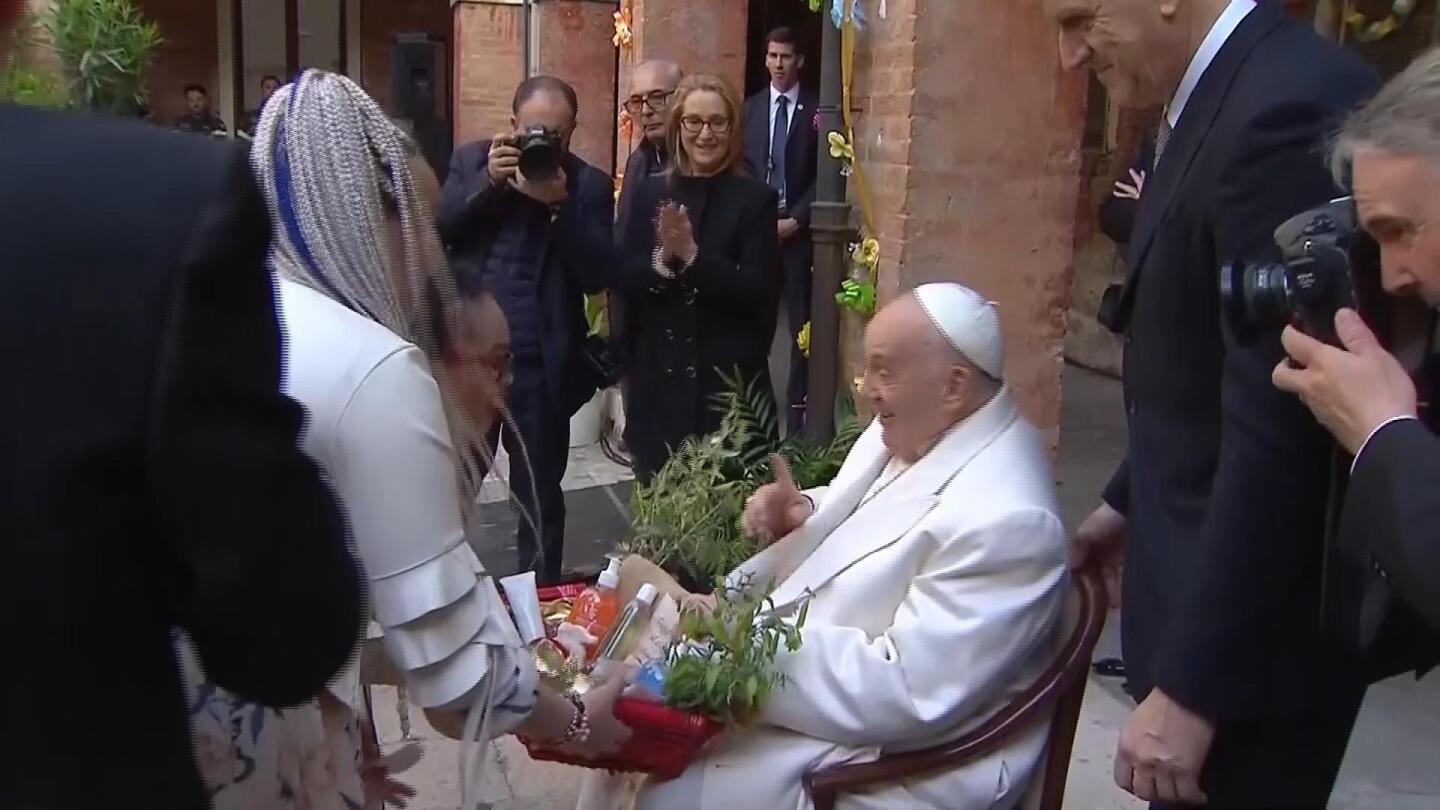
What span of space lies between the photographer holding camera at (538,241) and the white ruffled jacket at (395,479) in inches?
95.8

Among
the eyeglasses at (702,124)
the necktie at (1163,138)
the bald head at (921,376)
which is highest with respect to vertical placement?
the necktie at (1163,138)

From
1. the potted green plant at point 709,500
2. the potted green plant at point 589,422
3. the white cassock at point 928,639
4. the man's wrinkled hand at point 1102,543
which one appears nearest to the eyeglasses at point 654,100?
the potted green plant at point 709,500

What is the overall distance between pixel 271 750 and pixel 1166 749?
110cm

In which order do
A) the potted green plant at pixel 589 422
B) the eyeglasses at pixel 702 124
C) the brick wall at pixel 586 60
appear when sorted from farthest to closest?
the brick wall at pixel 586 60 < the potted green plant at pixel 589 422 < the eyeglasses at pixel 702 124

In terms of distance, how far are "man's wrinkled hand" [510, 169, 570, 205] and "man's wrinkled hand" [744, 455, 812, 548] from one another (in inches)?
65.3

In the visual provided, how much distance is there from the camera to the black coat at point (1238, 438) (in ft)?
5.76

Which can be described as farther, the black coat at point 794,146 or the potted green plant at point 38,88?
the black coat at point 794,146

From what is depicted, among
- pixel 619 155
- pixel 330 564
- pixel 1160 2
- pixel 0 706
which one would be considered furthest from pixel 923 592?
pixel 619 155

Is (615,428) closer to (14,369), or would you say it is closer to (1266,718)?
(1266,718)

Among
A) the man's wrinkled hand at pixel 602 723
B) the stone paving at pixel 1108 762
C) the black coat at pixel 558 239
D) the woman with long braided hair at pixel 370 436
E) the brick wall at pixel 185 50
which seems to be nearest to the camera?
the woman with long braided hair at pixel 370 436

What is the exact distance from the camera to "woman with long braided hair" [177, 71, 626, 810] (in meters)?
1.55

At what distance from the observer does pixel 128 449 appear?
3.36ft

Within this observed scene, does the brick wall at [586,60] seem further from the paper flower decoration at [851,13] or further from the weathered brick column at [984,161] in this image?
the weathered brick column at [984,161]

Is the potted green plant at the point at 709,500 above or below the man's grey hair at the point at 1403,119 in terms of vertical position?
below
